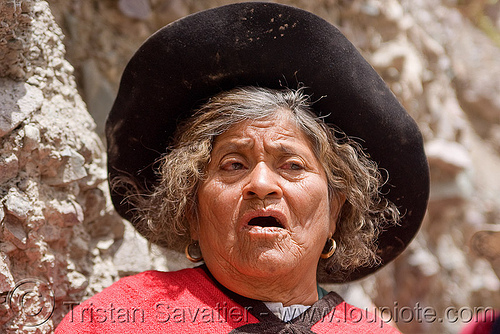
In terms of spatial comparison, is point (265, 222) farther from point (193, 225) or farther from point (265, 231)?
point (193, 225)

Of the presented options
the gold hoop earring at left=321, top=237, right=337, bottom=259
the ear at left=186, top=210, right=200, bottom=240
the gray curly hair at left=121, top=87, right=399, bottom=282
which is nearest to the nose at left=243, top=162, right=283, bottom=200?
the gray curly hair at left=121, top=87, right=399, bottom=282

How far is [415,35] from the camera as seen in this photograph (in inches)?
192

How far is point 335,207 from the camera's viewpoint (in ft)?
7.44

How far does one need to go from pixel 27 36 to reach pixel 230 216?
1111mm

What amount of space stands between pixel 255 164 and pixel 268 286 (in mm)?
449

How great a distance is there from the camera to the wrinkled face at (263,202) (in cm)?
196

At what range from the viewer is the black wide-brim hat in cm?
209

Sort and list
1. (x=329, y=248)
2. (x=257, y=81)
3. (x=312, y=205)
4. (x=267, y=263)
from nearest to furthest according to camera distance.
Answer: (x=267, y=263)
(x=312, y=205)
(x=257, y=81)
(x=329, y=248)

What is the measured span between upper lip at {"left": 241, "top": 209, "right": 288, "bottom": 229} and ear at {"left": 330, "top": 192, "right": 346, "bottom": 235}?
1.06ft

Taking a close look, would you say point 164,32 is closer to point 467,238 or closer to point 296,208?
point 296,208

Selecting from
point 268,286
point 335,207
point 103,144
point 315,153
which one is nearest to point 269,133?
point 315,153

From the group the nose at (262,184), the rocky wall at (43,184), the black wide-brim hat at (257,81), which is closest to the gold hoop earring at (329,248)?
the black wide-brim hat at (257,81)

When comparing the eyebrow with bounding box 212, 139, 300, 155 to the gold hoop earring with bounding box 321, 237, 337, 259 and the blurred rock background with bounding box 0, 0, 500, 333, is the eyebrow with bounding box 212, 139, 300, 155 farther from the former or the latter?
the blurred rock background with bounding box 0, 0, 500, 333

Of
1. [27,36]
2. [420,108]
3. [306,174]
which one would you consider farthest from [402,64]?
[27,36]
